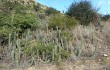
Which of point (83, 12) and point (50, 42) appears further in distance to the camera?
point (83, 12)

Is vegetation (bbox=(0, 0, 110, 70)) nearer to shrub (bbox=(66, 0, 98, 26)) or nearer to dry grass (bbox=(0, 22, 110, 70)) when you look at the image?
dry grass (bbox=(0, 22, 110, 70))

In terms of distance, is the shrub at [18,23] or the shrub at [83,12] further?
the shrub at [83,12]

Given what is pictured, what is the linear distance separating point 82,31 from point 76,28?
35 cm

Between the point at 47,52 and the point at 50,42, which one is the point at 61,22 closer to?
the point at 50,42

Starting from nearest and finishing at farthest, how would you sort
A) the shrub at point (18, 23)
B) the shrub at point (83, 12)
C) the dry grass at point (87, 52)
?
1. the dry grass at point (87, 52)
2. the shrub at point (18, 23)
3. the shrub at point (83, 12)

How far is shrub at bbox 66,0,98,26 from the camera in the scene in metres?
18.0

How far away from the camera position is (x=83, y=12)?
728 inches

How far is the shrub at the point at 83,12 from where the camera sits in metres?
18.0

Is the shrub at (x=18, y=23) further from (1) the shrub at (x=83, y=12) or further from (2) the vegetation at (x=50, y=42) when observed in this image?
(1) the shrub at (x=83, y=12)

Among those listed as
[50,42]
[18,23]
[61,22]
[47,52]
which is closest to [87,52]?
[50,42]

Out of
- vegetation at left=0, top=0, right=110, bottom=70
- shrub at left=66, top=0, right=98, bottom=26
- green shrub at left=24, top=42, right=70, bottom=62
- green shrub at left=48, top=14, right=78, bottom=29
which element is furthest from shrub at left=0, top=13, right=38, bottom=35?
shrub at left=66, top=0, right=98, bottom=26

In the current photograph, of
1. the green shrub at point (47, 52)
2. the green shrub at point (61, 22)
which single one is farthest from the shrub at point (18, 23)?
the green shrub at point (47, 52)

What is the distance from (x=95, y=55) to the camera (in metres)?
12.3

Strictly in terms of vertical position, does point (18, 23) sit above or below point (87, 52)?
above
